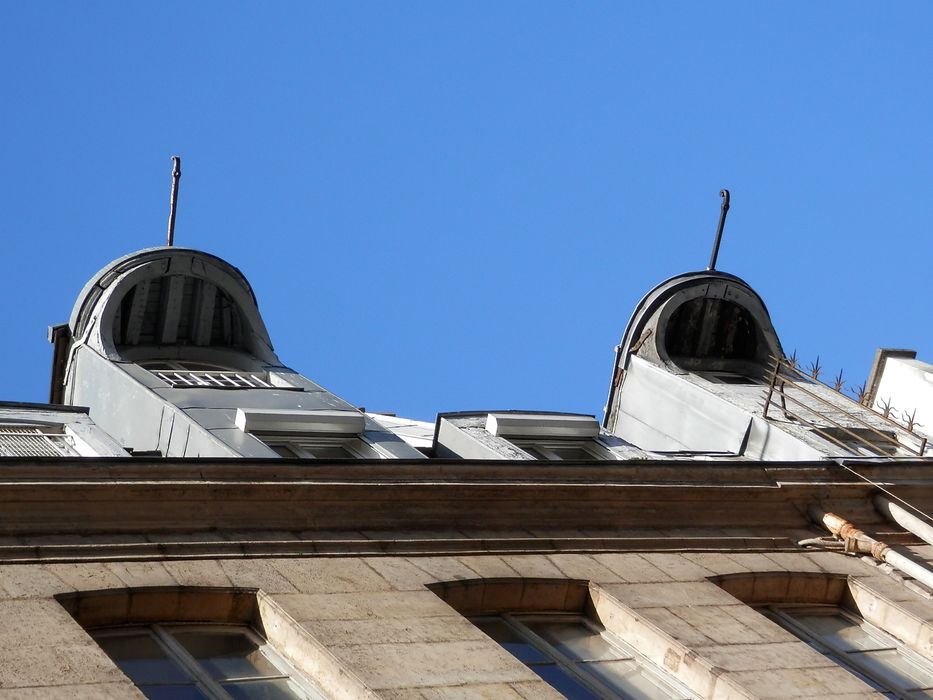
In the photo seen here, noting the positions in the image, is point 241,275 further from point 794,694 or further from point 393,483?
point 794,694

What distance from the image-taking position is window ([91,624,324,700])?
1326cm

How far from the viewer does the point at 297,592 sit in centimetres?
1466

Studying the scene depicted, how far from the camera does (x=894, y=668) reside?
56.7ft

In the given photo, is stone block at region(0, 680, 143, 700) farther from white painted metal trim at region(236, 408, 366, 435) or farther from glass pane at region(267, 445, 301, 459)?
white painted metal trim at region(236, 408, 366, 435)

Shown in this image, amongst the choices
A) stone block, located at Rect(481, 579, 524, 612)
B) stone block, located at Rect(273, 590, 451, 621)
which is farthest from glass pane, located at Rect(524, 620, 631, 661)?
stone block, located at Rect(273, 590, 451, 621)

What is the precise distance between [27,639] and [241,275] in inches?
594

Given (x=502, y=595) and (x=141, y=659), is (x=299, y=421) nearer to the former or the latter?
(x=502, y=595)

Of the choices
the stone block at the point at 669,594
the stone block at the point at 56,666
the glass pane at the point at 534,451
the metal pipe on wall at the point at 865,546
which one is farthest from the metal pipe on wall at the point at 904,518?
the stone block at the point at 56,666

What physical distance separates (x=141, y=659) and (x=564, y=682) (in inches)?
170

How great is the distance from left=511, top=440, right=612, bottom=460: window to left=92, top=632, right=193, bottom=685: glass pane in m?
9.98

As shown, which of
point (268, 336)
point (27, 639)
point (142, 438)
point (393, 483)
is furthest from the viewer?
point (268, 336)

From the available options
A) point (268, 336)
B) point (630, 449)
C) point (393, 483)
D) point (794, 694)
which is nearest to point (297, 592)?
point (393, 483)

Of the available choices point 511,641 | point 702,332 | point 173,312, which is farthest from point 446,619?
point 702,332

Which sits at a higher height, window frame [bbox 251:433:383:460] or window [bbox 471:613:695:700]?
window frame [bbox 251:433:383:460]
